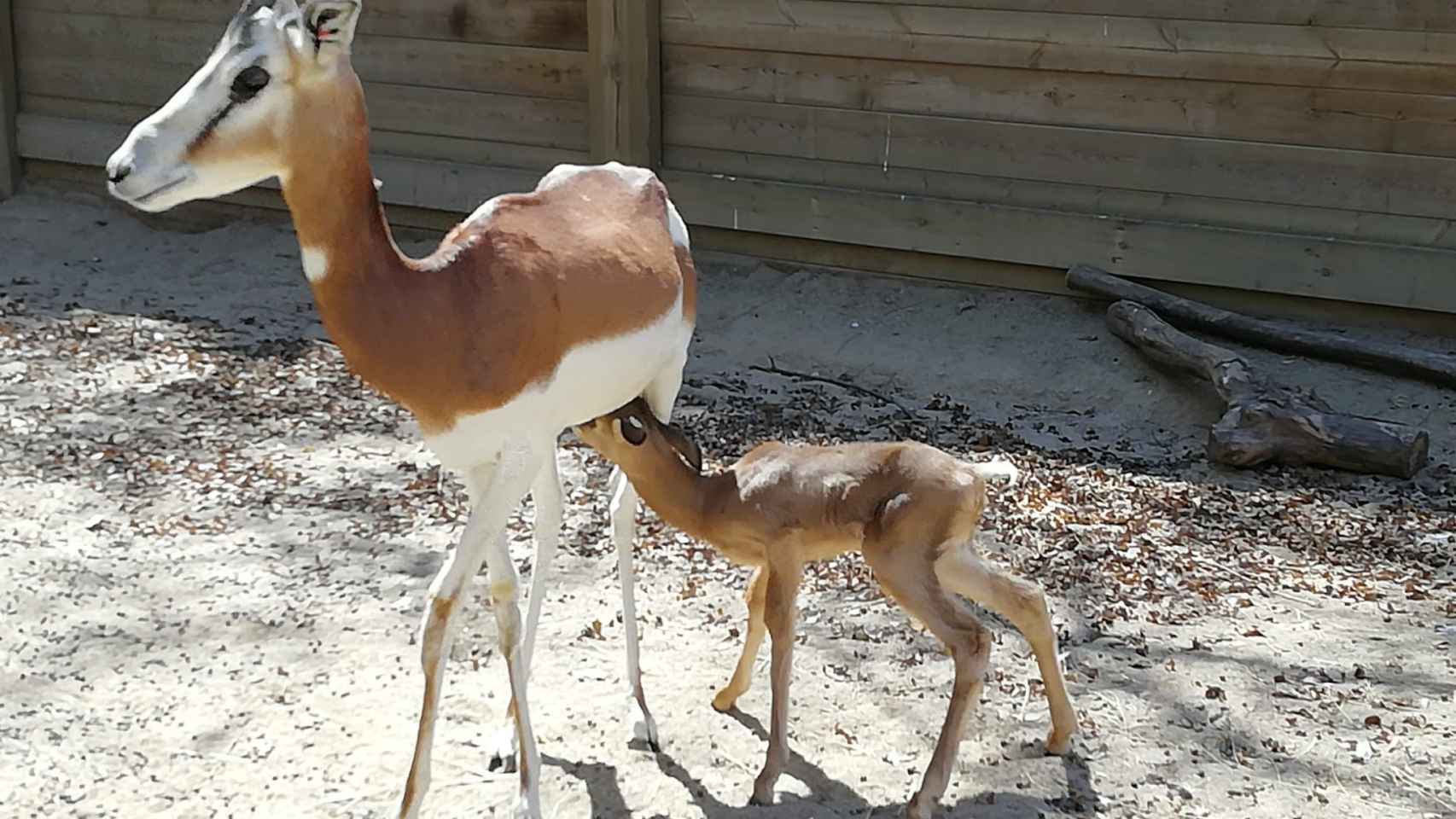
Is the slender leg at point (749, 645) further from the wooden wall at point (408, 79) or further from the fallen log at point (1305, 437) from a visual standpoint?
the wooden wall at point (408, 79)

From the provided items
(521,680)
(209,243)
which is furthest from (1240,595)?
(209,243)

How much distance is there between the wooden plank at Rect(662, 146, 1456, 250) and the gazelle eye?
16.8 ft

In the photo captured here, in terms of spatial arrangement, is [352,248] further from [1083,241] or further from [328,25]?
[1083,241]

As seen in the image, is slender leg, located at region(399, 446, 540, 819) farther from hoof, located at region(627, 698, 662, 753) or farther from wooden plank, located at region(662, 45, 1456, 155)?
wooden plank, located at region(662, 45, 1456, 155)

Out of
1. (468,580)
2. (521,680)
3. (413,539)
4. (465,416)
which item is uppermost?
(465,416)

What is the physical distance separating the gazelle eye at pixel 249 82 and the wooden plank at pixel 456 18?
553 cm

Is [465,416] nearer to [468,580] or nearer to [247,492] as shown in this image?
[468,580]

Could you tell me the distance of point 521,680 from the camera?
11.8ft

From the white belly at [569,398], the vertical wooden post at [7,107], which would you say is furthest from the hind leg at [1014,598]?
the vertical wooden post at [7,107]

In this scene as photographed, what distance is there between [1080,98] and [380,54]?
383 cm

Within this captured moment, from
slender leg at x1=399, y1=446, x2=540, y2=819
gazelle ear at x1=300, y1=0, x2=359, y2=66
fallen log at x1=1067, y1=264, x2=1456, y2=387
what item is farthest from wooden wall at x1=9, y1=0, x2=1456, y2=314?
gazelle ear at x1=300, y1=0, x2=359, y2=66

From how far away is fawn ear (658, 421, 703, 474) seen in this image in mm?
3748

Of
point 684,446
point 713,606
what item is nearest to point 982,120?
point 713,606

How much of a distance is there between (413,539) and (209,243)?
4284 mm
